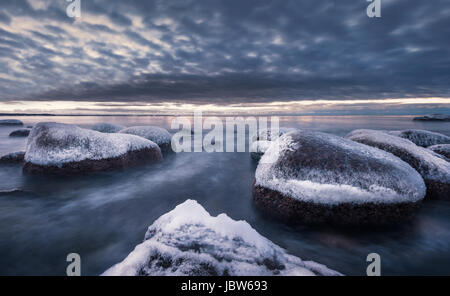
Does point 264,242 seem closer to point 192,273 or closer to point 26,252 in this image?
point 192,273

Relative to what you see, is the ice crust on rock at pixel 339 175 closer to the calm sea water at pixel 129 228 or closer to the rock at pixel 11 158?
the calm sea water at pixel 129 228

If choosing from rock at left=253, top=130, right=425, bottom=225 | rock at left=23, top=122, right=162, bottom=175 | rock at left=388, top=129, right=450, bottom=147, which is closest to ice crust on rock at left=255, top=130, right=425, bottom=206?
rock at left=253, top=130, right=425, bottom=225

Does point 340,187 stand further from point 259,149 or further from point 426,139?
point 426,139

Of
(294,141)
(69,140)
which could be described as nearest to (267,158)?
(294,141)

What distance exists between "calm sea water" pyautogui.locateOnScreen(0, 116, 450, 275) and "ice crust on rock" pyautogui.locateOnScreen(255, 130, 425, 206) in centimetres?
67

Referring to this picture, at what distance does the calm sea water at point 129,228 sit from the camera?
3.40 meters

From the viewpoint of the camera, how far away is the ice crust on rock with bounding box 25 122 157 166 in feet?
23.1

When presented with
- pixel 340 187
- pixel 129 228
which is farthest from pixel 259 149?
pixel 129 228

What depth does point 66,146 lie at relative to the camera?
23.3 feet

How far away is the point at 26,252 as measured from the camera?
3.60 meters

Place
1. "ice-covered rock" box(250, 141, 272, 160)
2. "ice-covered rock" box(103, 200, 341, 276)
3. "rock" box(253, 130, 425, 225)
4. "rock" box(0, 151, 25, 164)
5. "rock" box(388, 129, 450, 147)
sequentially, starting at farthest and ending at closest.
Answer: "rock" box(388, 129, 450, 147) < "ice-covered rock" box(250, 141, 272, 160) < "rock" box(0, 151, 25, 164) < "rock" box(253, 130, 425, 225) < "ice-covered rock" box(103, 200, 341, 276)

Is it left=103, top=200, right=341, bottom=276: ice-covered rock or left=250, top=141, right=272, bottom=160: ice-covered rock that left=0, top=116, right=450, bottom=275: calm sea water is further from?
left=250, top=141, right=272, bottom=160: ice-covered rock

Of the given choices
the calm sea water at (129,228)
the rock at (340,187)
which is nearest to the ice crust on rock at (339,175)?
the rock at (340,187)

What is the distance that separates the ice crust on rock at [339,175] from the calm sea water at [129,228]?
67cm
